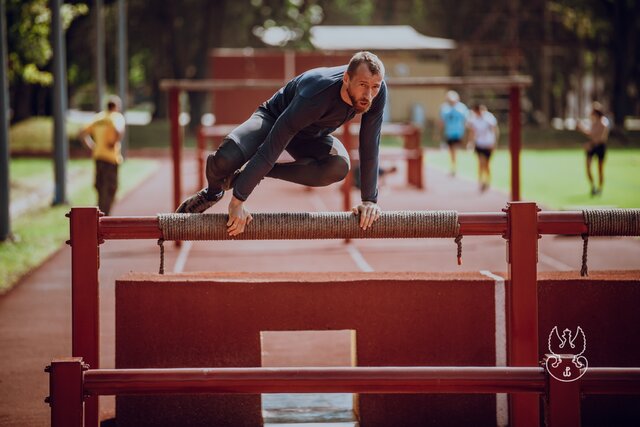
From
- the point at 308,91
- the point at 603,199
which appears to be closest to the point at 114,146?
the point at 603,199

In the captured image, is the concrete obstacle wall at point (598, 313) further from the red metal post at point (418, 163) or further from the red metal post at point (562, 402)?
the red metal post at point (418, 163)

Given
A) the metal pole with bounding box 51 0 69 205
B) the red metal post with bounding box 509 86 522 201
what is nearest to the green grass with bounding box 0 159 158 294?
the metal pole with bounding box 51 0 69 205

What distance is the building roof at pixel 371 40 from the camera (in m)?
52.9

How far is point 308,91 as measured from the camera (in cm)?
550

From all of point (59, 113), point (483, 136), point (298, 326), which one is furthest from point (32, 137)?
point (298, 326)

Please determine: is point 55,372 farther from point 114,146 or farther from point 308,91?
point 114,146

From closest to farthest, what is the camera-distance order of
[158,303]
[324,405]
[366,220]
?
[366,220] < [158,303] < [324,405]

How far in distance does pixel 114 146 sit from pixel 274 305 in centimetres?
1162

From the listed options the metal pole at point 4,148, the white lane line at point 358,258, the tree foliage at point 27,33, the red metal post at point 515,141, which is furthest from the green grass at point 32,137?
the red metal post at point 515,141

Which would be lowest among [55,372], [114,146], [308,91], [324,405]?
[324,405]

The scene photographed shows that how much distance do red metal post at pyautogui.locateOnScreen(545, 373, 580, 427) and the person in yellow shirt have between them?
13986 millimetres

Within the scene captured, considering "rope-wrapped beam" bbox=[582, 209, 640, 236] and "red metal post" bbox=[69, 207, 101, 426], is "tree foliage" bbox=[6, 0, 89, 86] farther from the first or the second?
"rope-wrapped beam" bbox=[582, 209, 640, 236]

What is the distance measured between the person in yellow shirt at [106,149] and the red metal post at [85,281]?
41.6ft

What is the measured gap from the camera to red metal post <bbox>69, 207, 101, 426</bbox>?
5195 millimetres
